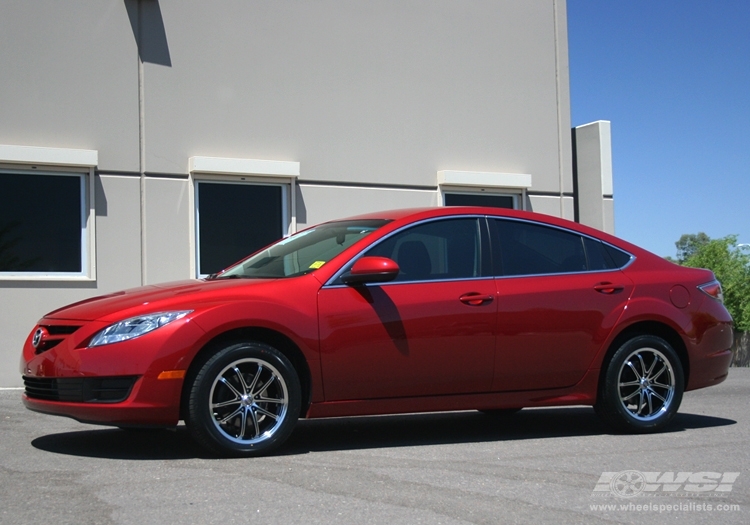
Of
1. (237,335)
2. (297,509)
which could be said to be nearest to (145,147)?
(237,335)

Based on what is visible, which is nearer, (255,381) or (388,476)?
(388,476)

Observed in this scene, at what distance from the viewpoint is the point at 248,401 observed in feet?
18.6

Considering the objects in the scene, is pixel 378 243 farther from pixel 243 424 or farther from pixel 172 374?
pixel 172 374

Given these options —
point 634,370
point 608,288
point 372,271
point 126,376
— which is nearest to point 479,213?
point 608,288

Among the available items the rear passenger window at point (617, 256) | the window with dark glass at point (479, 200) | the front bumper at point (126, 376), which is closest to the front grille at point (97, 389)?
the front bumper at point (126, 376)

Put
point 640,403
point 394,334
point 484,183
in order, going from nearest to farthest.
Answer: point 394,334 < point 640,403 < point 484,183

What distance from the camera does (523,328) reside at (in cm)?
648

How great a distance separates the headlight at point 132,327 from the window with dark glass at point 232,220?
19.7ft

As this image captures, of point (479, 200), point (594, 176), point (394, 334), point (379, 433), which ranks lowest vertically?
point (379, 433)

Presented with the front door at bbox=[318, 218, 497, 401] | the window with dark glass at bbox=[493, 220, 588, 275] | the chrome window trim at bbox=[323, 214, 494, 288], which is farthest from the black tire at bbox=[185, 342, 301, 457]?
the window with dark glass at bbox=[493, 220, 588, 275]

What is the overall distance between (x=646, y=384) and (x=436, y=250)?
74.2 inches

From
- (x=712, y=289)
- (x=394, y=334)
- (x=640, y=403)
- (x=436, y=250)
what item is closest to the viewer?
(x=394, y=334)

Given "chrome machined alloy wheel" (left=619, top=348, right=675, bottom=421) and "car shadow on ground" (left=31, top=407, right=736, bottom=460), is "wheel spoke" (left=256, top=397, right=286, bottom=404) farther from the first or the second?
"chrome machined alloy wheel" (left=619, top=348, right=675, bottom=421)

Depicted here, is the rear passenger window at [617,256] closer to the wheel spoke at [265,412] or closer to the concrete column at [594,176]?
the wheel spoke at [265,412]
